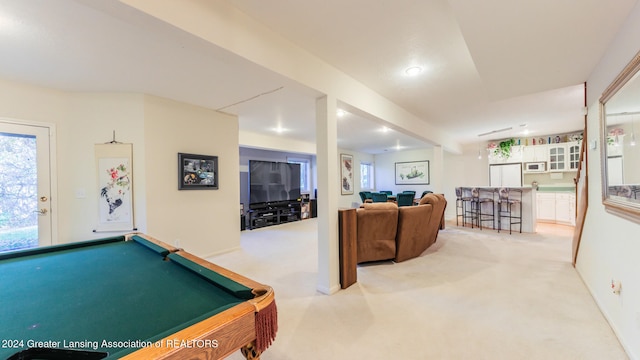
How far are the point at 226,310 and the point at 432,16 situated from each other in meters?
2.36

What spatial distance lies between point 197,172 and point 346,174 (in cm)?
567

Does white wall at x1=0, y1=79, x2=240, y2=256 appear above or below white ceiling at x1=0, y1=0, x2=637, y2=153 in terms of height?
below

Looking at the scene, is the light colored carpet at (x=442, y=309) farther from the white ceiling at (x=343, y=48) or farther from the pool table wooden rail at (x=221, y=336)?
the white ceiling at (x=343, y=48)

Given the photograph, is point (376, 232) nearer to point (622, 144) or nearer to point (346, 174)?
point (622, 144)

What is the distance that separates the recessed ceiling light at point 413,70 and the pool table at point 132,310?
9.01 ft

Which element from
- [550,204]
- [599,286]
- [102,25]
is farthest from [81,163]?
[550,204]

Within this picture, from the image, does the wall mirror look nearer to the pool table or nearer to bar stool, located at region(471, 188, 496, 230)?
the pool table

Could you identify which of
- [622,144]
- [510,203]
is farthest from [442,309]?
[510,203]

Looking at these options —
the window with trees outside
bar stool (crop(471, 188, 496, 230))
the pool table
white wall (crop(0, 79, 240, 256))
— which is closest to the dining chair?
bar stool (crop(471, 188, 496, 230))

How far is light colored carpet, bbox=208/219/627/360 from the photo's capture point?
1.75 m

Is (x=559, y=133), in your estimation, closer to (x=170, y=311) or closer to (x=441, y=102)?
(x=441, y=102)

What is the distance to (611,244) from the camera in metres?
2.06

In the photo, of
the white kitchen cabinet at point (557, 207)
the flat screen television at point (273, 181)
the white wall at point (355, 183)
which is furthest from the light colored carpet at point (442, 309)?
the white wall at point (355, 183)

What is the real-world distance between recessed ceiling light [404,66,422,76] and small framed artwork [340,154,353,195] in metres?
5.57
